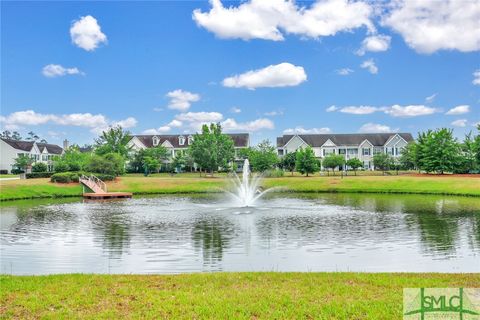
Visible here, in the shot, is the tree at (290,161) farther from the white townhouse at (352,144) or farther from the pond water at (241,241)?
the pond water at (241,241)

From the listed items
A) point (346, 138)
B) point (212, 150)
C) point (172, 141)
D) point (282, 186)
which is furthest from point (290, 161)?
point (172, 141)

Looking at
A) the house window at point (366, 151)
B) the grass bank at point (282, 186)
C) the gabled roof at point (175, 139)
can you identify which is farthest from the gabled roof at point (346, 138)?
the grass bank at point (282, 186)

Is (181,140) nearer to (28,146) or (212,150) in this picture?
(212,150)

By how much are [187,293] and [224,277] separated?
70.3 inches

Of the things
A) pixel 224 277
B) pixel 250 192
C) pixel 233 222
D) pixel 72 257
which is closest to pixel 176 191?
pixel 250 192

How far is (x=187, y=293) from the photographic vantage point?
31.0 feet

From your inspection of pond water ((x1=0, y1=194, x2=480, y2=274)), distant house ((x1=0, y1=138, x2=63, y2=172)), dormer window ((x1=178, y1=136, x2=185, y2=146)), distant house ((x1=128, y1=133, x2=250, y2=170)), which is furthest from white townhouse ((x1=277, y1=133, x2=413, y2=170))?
pond water ((x1=0, y1=194, x2=480, y2=274))

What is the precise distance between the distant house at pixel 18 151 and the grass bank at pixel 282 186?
50764mm

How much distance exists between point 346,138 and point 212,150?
39.5 metres

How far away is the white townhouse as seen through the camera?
323 feet

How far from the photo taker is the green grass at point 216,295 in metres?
8.18

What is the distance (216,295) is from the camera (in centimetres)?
931

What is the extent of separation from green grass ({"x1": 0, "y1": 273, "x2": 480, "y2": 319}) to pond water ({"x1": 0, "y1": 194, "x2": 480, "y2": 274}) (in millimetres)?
3031

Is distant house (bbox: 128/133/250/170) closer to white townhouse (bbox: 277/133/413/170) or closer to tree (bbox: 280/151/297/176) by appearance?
white townhouse (bbox: 277/133/413/170)
